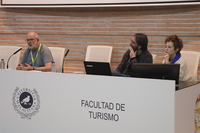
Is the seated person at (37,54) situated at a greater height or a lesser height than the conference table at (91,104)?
greater

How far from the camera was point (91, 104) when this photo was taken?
2.06m

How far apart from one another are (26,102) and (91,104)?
0.65m

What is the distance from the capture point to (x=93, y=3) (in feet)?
15.7

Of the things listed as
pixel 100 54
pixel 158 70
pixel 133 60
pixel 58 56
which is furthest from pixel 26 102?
pixel 100 54

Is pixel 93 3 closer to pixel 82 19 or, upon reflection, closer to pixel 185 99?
pixel 82 19

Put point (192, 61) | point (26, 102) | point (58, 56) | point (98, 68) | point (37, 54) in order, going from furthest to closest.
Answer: point (58, 56) → point (37, 54) → point (192, 61) → point (98, 68) → point (26, 102)

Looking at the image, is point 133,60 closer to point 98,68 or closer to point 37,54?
point 98,68

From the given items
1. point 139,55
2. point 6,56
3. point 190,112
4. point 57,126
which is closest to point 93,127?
point 57,126

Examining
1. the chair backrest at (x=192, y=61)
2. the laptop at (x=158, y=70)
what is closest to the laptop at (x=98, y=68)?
the laptop at (x=158, y=70)

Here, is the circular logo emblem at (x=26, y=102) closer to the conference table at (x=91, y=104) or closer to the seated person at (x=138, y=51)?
the conference table at (x=91, y=104)

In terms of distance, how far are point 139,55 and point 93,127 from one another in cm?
164

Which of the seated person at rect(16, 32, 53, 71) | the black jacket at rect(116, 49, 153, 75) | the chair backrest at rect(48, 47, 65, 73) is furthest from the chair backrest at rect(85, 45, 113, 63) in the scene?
the seated person at rect(16, 32, 53, 71)

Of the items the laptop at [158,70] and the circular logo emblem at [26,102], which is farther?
the circular logo emblem at [26,102]

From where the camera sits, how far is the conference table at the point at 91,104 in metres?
1.86
